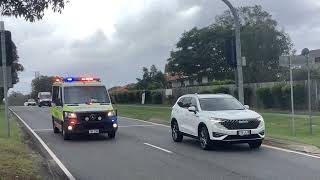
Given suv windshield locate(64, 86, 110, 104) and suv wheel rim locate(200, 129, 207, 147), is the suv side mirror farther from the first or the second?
suv windshield locate(64, 86, 110, 104)

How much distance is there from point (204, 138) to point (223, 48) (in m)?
55.9

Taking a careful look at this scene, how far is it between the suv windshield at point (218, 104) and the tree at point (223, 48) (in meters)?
53.8

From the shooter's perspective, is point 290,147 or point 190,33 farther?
point 190,33

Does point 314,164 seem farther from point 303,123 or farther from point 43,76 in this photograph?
point 43,76

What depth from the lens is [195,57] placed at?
82.7 metres

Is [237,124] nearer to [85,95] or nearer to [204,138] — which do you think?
[204,138]

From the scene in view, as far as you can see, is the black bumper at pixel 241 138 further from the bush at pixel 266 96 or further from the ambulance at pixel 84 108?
the bush at pixel 266 96

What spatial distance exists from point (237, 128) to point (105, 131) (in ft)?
21.7

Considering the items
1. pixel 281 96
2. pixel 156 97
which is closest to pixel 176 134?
pixel 281 96

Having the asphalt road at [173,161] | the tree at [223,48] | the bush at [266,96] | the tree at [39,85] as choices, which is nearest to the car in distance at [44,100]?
the tree at [223,48]

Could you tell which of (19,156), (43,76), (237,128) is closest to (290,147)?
(237,128)

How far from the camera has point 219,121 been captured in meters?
16.6

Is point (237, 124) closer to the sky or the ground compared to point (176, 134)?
closer to the sky

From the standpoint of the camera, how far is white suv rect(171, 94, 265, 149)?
54.3ft
